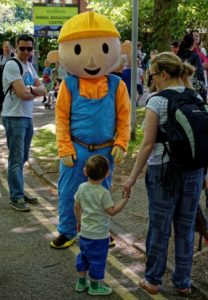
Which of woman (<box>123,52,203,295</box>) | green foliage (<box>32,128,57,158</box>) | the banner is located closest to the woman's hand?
woman (<box>123,52,203,295</box>)

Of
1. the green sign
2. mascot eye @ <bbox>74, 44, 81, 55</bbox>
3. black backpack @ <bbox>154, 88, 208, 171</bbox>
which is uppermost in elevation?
the green sign

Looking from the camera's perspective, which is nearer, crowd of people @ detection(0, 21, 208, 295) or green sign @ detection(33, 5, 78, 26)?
crowd of people @ detection(0, 21, 208, 295)

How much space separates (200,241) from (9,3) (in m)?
27.6

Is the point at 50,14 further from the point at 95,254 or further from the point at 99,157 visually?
the point at 95,254

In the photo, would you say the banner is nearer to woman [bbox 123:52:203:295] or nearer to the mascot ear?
the mascot ear

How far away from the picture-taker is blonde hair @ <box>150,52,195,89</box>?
3.88m

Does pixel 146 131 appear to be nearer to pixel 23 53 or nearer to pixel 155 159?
pixel 155 159

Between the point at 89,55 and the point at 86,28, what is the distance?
242 millimetres

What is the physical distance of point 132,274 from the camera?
463cm

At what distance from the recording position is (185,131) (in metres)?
3.66

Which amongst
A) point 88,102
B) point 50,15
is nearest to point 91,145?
point 88,102

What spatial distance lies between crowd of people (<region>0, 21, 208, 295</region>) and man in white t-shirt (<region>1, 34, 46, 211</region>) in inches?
0.4

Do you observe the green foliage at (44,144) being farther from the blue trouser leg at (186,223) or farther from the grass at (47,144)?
the blue trouser leg at (186,223)

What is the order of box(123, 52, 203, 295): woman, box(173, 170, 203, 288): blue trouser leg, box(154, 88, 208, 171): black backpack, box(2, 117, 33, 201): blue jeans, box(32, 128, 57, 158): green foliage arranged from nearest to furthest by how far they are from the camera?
box(154, 88, 208, 171): black backpack < box(123, 52, 203, 295): woman < box(173, 170, 203, 288): blue trouser leg < box(2, 117, 33, 201): blue jeans < box(32, 128, 57, 158): green foliage
